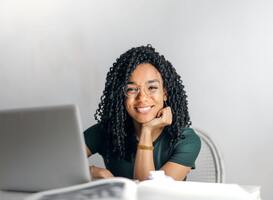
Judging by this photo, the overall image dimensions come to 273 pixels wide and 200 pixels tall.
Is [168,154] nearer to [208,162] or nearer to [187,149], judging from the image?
[187,149]

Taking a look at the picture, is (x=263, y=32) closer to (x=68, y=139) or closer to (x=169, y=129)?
(x=169, y=129)

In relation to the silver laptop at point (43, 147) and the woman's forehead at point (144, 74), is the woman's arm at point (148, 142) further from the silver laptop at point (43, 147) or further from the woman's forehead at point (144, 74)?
the silver laptop at point (43, 147)

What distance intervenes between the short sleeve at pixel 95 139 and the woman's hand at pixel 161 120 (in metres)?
0.26

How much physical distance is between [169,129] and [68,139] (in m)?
0.84

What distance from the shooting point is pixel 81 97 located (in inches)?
103

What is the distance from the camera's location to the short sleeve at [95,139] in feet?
6.11

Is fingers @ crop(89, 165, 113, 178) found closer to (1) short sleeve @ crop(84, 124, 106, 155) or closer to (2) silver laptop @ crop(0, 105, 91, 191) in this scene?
(1) short sleeve @ crop(84, 124, 106, 155)

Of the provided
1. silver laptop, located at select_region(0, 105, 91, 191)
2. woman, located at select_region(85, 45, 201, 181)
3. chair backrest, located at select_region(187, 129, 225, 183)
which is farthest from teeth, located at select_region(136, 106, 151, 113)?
silver laptop, located at select_region(0, 105, 91, 191)

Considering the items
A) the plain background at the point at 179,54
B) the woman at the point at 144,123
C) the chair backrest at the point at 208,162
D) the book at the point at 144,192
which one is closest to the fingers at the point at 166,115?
the woman at the point at 144,123

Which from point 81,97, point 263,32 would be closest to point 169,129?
point 263,32

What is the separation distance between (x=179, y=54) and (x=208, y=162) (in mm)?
706

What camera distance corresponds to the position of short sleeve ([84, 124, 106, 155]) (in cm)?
186

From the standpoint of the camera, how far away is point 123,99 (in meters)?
1.75

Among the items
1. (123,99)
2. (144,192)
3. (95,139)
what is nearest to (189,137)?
(123,99)
